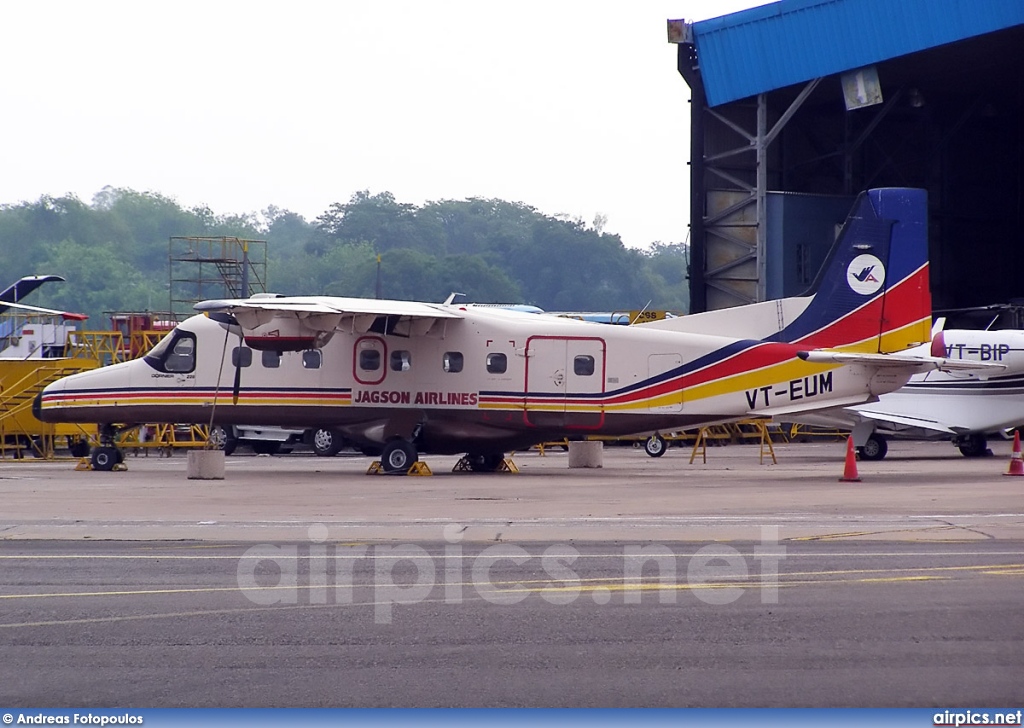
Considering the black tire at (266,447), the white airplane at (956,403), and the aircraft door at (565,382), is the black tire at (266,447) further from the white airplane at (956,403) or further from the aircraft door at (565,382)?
the white airplane at (956,403)

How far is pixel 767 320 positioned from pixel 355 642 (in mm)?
17718

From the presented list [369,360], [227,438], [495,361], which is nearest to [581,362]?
[495,361]

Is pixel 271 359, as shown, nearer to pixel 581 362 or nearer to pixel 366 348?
pixel 366 348

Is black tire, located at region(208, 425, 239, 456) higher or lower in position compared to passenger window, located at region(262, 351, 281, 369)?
lower

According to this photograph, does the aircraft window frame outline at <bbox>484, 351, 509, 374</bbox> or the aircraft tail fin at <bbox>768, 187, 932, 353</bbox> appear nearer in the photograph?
the aircraft tail fin at <bbox>768, 187, 932, 353</bbox>

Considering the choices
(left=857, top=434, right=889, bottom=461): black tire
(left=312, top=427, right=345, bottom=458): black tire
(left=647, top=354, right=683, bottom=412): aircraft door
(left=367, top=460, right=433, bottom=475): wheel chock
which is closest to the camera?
(left=647, top=354, right=683, bottom=412): aircraft door

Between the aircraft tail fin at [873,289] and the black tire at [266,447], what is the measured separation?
1876 cm

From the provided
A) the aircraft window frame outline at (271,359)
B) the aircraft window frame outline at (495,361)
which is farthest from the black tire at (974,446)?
the aircraft window frame outline at (271,359)

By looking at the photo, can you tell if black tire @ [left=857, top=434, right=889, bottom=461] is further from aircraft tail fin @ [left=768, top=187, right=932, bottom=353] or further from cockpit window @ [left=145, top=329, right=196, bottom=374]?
cockpit window @ [left=145, top=329, right=196, bottom=374]

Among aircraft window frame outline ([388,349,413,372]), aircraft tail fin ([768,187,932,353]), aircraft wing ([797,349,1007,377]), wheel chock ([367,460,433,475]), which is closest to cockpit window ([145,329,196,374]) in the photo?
aircraft window frame outline ([388,349,413,372])

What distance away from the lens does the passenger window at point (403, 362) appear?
25.2 m

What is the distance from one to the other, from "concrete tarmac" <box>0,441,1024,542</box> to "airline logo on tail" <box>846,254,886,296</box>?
12.7ft

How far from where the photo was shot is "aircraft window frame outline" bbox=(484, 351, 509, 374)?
81.9 ft

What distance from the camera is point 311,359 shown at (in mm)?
→ 25484
